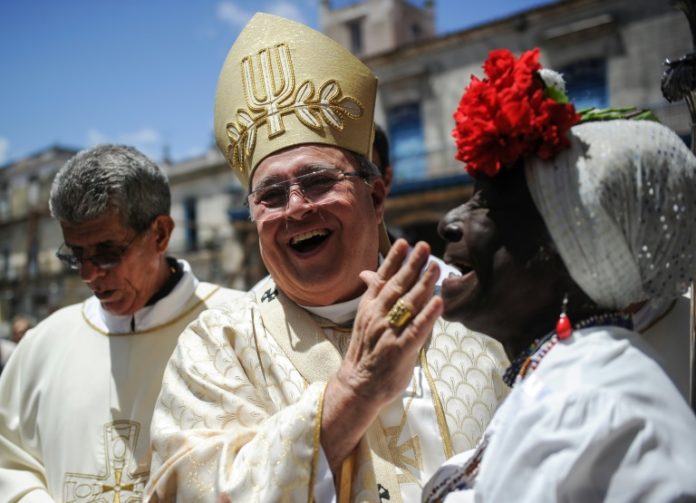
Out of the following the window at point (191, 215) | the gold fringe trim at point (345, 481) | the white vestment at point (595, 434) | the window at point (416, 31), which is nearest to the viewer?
the white vestment at point (595, 434)

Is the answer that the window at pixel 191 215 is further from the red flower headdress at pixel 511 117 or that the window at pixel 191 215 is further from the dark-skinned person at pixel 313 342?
the red flower headdress at pixel 511 117

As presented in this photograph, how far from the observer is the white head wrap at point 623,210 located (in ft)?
4.40

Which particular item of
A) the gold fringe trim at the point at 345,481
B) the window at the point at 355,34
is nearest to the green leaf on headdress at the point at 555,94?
the gold fringe trim at the point at 345,481

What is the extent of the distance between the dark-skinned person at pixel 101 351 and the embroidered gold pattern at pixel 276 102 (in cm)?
63

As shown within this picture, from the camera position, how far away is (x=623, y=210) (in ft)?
4.41

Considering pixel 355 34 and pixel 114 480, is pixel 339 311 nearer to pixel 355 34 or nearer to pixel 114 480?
pixel 114 480

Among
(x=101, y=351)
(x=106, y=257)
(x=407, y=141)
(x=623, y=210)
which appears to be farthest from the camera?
(x=407, y=141)

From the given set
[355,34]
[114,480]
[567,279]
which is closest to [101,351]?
[114,480]

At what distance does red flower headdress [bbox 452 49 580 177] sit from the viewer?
1.40 meters

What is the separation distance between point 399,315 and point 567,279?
0.39 meters

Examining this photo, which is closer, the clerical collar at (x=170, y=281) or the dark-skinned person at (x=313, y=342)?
the dark-skinned person at (x=313, y=342)

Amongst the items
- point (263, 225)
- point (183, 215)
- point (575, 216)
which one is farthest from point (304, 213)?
point (183, 215)

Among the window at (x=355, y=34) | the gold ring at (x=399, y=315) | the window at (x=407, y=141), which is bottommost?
the gold ring at (x=399, y=315)

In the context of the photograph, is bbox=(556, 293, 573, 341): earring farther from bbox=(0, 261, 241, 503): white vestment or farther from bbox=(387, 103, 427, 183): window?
bbox=(387, 103, 427, 183): window
